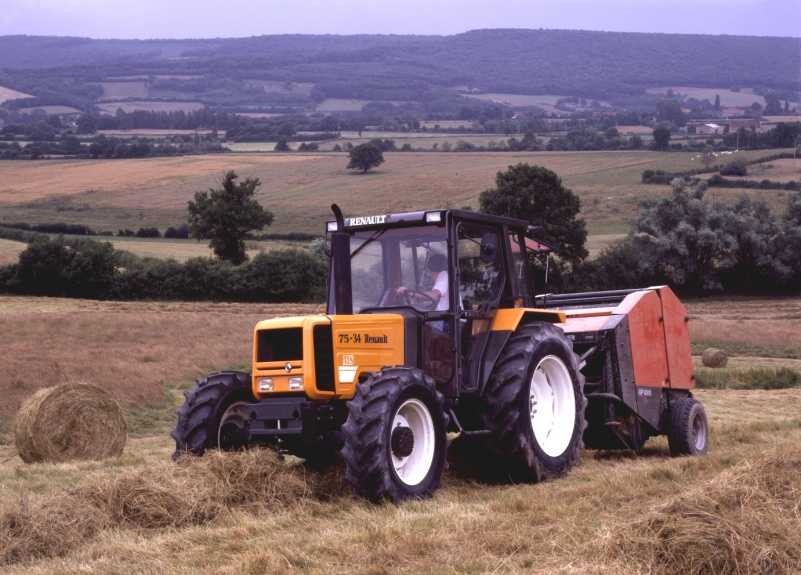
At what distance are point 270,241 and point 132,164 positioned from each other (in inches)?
1175

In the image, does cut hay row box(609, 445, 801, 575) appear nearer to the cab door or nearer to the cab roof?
the cab door

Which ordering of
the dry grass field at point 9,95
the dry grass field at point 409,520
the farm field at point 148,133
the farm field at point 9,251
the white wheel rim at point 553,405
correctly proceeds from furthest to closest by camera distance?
the dry grass field at point 9,95 → the farm field at point 148,133 → the farm field at point 9,251 → the white wheel rim at point 553,405 → the dry grass field at point 409,520

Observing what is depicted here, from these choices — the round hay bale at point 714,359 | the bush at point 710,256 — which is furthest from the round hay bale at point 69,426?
the bush at point 710,256

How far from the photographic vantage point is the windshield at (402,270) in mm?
9914

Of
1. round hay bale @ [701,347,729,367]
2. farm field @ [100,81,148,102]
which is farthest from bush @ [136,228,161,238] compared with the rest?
farm field @ [100,81,148,102]

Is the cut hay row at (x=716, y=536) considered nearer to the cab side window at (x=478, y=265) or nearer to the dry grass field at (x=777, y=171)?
the cab side window at (x=478, y=265)

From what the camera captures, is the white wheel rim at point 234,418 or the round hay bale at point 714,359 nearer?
the white wheel rim at point 234,418

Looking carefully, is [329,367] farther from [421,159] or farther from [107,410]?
[421,159]

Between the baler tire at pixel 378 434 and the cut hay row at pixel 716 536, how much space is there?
2294 mm

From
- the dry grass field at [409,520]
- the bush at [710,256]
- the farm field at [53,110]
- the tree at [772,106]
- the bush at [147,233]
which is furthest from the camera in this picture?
the farm field at [53,110]

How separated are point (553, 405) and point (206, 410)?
3174 millimetres

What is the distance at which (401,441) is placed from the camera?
29.3 feet

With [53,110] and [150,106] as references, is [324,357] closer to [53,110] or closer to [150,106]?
[53,110]

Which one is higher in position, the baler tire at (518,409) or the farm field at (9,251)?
the farm field at (9,251)
